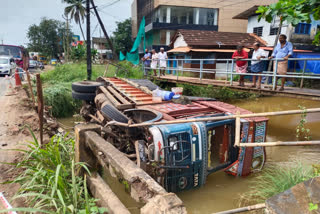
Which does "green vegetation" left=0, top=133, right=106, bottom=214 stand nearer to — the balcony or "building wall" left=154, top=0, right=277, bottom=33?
the balcony

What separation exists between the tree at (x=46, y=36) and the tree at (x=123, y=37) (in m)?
11.7

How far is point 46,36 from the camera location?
3962cm

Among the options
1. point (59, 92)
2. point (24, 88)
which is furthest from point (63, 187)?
point (24, 88)

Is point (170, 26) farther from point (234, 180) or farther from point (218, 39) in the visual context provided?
point (234, 180)

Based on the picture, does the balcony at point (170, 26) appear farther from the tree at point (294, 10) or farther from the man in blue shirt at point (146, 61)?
the tree at point (294, 10)

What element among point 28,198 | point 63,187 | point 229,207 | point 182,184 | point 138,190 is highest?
point 138,190

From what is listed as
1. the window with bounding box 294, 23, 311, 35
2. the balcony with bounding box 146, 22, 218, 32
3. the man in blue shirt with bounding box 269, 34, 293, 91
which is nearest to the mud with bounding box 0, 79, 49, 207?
the man in blue shirt with bounding box 269, 34, 293, 91

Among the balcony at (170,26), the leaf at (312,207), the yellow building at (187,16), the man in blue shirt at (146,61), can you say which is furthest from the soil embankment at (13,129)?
the yellow building at (187,16)

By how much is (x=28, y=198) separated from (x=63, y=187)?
0.60 meters

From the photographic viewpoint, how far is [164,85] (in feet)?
44.4

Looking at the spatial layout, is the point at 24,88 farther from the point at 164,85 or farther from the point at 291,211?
the point at 291,211

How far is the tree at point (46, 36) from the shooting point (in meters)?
38.9

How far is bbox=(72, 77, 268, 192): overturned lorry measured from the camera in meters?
3.50

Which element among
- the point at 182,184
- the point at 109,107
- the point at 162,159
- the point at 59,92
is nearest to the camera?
the point at 162,159
